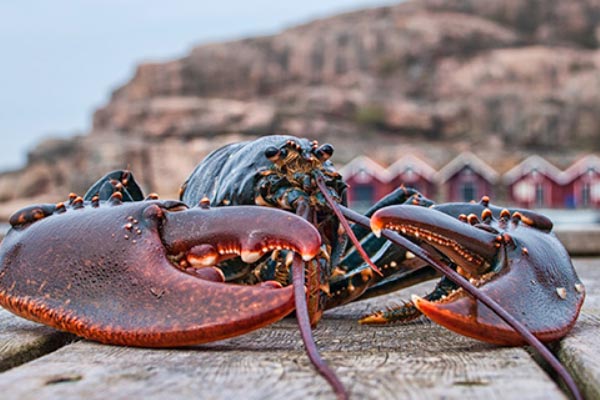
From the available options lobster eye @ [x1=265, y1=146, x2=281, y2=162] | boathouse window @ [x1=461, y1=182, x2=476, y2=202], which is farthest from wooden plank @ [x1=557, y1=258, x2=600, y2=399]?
boathouse window @ [x1=461, y1=182, x2=476, y2=202]

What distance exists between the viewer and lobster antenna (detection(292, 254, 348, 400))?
1.59m

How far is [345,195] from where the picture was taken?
10.2ft

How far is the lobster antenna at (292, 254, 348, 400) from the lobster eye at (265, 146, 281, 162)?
0.86m

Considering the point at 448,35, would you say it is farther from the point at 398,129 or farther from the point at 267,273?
the point at 267,273

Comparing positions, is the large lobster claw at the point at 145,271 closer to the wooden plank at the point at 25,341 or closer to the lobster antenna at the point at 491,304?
the wooden plank at the point at 25,341

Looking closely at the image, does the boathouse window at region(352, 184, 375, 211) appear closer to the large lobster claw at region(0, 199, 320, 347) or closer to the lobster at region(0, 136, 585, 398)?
the lobster at region(0, 136, 585, 398)

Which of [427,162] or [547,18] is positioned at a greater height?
[547,18]

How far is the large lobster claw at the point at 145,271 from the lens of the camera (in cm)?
205

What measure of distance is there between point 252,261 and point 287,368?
1.52 feet

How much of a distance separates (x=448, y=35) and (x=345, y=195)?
2905 inches

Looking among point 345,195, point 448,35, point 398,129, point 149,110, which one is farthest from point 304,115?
point 345,195

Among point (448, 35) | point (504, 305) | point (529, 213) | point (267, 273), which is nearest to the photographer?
point (504, 305)

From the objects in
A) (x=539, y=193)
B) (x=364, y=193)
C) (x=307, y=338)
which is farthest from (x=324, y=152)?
(x=539, y=193)

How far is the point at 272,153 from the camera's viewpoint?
Answer: 2.85 metres
